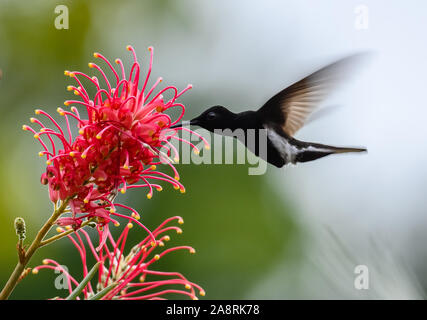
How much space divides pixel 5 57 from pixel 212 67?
1.32 metres

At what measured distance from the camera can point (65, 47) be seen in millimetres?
3455

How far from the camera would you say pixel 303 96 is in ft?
6.43

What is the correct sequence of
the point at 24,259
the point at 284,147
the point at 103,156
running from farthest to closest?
the point at 284,147, the point at 103,156, the point at 24,259

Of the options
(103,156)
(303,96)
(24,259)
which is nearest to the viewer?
(24,259)

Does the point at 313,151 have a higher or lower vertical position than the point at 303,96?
lower

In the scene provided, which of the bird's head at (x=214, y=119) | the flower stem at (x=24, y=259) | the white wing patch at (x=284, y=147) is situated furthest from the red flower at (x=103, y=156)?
the white wing patch at (x=284, y=147)

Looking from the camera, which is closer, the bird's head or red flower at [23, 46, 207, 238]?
red flower at [23, 46, 207, 238]

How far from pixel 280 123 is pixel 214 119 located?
26 cm

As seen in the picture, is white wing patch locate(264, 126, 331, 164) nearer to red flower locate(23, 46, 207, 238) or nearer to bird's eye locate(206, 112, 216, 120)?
bird's eye locate(206, 112, 216, 120)

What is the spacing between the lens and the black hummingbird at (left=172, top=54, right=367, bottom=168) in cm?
197

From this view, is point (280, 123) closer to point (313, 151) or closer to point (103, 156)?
point (313, 151)

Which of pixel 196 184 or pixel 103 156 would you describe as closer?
pixel 103 156

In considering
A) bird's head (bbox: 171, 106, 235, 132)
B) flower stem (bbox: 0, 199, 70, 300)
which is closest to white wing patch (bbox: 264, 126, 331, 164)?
bird's head (bbox: 171, 106, 235, 132)

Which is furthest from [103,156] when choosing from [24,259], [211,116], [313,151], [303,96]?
[313,151]
